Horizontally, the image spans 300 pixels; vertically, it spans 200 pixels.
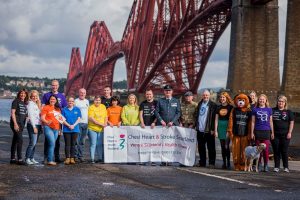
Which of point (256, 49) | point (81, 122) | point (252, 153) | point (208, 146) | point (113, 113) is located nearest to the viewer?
point (252, 153)

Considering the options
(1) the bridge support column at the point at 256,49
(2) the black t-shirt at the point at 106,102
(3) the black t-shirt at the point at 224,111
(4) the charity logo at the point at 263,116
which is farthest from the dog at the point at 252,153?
(1) the bridge support column at the point at 256,49

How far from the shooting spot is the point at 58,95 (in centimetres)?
1188

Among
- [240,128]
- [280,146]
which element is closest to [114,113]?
[240,128]

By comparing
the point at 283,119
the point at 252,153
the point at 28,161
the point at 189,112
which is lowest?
the point at 28,161

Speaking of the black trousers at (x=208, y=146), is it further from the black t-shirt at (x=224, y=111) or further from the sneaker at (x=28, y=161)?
the sneaker at (x=28, y=161)

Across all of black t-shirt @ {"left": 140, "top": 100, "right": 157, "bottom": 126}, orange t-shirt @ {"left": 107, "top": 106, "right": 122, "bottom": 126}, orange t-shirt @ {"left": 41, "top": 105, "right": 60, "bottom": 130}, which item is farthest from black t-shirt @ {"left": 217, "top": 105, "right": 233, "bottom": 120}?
orange t-shirt @ {"left": 41, "top": 105, "right": 60, "bottom": 130}

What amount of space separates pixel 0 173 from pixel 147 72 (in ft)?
147

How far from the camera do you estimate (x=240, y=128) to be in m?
11.3

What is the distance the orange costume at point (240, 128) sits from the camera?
11.3 m

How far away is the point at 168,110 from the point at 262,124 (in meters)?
1.90

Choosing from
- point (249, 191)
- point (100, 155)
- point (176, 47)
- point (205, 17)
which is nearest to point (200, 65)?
point (176, 47)

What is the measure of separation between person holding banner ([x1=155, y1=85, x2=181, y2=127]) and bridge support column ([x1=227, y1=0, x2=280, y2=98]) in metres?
20.3

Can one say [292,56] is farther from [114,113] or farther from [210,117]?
[114,113]

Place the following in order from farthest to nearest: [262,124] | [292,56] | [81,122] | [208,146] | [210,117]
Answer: [292,56] < [81,122] < [208,146] < [210,117] < [262,124]
